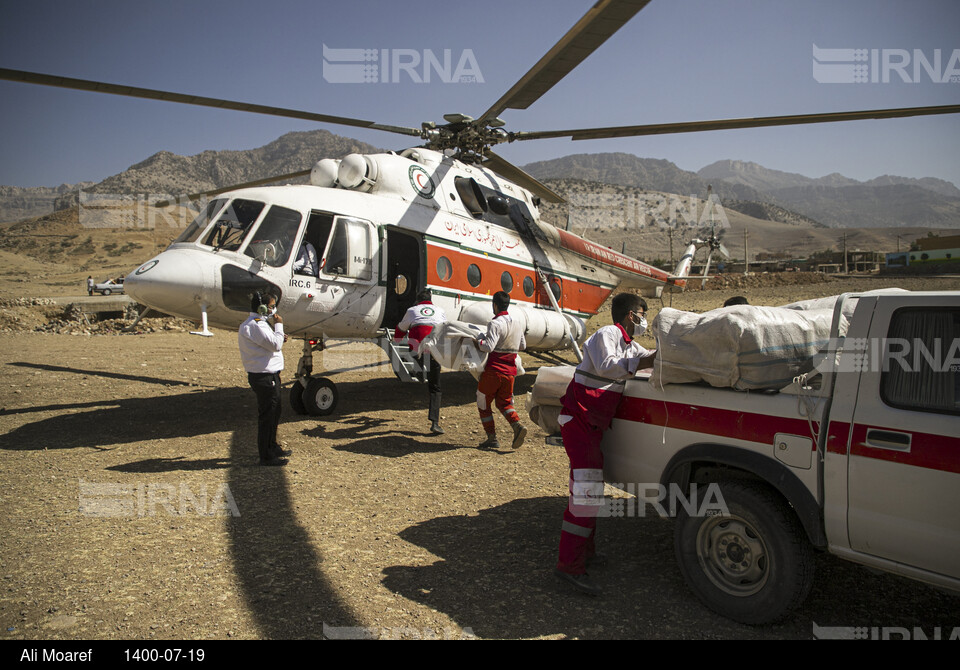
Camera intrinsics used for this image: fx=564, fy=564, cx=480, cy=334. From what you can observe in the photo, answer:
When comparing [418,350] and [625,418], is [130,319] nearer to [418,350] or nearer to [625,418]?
[418,350]

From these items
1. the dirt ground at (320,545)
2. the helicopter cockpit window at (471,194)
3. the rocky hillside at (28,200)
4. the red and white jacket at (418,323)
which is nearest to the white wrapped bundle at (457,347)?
the red and white jacket at (418,323)

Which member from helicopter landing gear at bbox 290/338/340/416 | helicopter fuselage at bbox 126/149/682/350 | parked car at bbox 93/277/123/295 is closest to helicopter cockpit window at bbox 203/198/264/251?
helicopter fuselage at bbox 126/149/682/350

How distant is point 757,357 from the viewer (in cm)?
316

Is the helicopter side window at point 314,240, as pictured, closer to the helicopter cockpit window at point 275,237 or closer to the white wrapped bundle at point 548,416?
the helicopter cockpit window at point 275,237

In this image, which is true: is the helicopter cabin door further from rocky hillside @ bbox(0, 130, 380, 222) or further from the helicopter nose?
rocky hillside @ bbox(0, 130, 380, 222)

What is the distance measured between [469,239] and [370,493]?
17.9ft

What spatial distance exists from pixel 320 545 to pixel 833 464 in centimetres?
345

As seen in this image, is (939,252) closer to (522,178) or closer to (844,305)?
(522,178)

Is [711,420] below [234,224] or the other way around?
below

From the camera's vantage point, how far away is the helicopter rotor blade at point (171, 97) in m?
6.27

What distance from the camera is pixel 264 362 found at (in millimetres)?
5910

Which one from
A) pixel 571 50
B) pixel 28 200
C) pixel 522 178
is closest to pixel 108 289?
pixel 522 178

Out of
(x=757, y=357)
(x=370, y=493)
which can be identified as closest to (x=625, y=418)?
(x=757, y=357)

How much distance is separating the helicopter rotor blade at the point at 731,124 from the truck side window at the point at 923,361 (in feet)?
18.4
